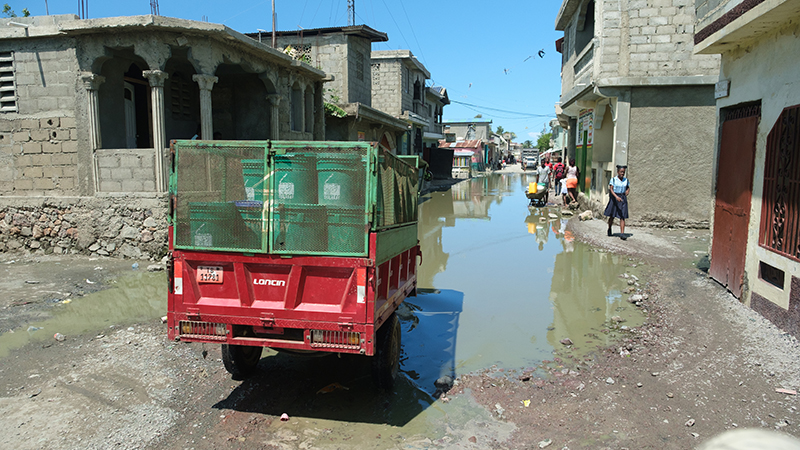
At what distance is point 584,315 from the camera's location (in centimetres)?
739

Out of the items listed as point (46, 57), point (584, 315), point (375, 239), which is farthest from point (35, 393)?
point (46, 57)

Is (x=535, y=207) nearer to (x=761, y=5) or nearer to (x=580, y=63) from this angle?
(x=580, y=63)

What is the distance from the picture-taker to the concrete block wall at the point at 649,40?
527 inches

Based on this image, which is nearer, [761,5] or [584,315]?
[761,5]

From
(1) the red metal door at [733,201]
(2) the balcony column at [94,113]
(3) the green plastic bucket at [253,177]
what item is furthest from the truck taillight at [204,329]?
(2) the balcony column at [94,113]

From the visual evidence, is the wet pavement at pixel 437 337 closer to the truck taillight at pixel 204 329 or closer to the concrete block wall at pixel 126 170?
the truck taillight at pixel 204 329

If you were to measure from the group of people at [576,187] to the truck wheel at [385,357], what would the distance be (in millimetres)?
8799

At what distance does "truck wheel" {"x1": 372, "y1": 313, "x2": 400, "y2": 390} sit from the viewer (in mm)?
4770

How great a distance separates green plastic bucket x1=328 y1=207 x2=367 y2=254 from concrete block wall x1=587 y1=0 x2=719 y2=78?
473 inches

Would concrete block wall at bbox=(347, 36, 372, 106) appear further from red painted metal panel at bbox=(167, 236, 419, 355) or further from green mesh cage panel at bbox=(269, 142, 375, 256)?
red painted metal panel at bbox=(167, 236, 419, 355)

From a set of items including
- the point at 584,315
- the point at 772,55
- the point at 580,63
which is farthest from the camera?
the point at 580,63

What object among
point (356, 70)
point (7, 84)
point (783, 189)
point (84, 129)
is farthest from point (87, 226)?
point (356, 70)

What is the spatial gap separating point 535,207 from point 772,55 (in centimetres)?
1478

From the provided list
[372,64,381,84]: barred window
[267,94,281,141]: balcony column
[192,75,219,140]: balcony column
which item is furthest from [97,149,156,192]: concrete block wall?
[372,64,381,84]: barred window
